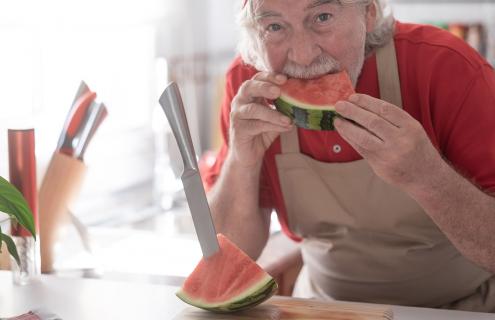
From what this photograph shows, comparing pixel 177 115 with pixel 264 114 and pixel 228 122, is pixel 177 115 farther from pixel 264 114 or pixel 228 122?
pixel 228 122

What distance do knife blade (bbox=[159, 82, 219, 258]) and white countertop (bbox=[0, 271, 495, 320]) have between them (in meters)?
0.17

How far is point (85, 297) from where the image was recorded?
68.1 inches

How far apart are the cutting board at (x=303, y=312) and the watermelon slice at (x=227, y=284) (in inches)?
0.8

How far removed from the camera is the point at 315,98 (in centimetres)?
177

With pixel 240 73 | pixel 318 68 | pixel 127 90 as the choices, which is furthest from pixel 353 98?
pixel 127 90

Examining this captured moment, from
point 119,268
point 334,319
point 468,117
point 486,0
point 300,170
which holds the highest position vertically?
point 486,0

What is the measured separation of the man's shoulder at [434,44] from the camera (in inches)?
75.1

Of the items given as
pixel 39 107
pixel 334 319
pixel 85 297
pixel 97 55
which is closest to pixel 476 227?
pixel 334 319

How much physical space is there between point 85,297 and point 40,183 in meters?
0.50

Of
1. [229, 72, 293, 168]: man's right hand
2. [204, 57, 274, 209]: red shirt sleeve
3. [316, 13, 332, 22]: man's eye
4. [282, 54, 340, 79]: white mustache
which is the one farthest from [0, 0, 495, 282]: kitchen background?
[316, 13, 332, 22]: man's eye

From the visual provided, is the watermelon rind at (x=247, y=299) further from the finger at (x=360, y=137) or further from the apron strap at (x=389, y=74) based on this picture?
the apron strap at (x=389, y=74)

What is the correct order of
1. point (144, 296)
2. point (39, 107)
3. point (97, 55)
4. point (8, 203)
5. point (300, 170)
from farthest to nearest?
1. point (97, 55)
2. point (39, 107)
3. point (300, 170)
4. point (144, 296)
5. point (8, 203)

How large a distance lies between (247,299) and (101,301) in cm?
36

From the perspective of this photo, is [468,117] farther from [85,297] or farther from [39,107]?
[39,107]
